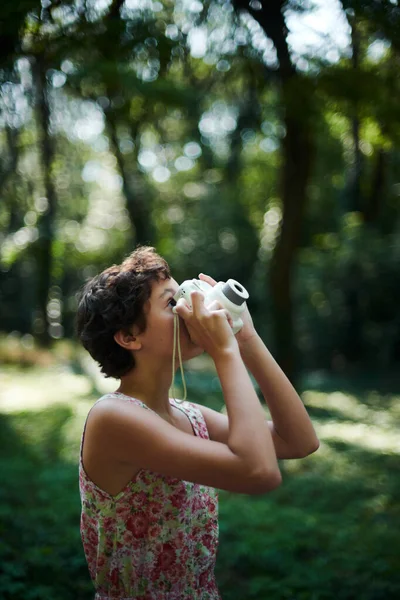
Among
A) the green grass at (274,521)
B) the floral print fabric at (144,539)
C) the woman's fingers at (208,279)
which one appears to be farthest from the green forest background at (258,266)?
the floral print fabric at (144,539)

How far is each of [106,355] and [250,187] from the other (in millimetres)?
20394

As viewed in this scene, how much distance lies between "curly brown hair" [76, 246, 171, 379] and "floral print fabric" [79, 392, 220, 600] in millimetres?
128

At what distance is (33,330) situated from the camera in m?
17.9

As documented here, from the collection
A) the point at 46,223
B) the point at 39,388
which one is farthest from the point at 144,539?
the point at 46,223

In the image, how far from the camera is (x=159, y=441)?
1.61 meters

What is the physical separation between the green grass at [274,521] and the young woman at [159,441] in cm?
199

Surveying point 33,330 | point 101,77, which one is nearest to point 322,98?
point 101,77

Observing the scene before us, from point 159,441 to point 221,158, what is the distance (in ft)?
62.7

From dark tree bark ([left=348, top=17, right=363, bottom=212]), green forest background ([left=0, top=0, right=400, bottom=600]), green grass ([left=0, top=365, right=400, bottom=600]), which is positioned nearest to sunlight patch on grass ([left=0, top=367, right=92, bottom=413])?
green forest background ([left=0, top=0, right=400, bottom=600])

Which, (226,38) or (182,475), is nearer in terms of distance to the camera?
(182,475)

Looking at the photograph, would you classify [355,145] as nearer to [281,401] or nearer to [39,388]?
[39,388]

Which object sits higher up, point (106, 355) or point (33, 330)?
point (106, 355)

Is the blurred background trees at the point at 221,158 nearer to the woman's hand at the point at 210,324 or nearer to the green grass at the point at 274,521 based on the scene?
the green grass at the point at 274,521

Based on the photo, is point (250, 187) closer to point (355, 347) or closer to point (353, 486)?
point (355, 347)
